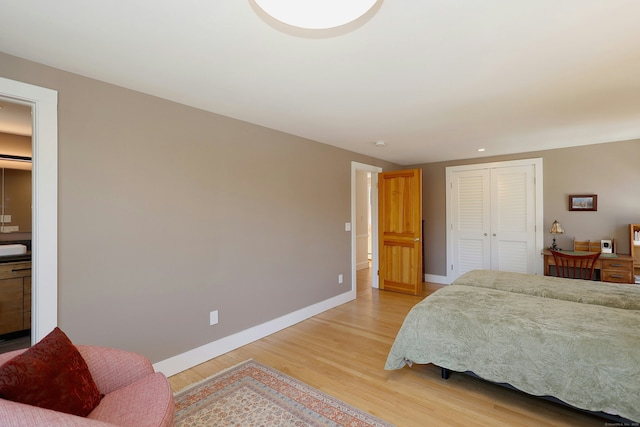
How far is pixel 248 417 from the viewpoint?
194cm

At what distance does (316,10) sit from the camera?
1032mm

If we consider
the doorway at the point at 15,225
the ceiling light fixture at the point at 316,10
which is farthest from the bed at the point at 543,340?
the doorway at the point at 15,225

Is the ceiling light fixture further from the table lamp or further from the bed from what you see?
the table lamp

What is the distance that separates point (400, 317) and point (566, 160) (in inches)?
135

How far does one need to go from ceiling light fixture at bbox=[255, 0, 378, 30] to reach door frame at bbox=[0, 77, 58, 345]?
1756 mm

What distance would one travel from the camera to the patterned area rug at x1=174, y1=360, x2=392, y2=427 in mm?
1891

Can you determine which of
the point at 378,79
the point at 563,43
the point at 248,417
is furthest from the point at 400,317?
the point at 563,43

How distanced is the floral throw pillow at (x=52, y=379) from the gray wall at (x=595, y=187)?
5.59 meters

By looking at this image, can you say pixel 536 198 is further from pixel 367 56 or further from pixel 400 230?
pixel 367 56

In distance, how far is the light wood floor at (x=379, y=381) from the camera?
1937 millimetres

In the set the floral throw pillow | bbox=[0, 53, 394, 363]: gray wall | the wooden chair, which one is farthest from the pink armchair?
the wooden chair

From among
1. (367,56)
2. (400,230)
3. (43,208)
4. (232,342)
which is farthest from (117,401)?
(400,230)

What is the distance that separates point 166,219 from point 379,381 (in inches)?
86.5

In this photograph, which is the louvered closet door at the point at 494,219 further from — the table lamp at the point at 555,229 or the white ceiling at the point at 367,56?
the white ceiling at the point at 367,56
